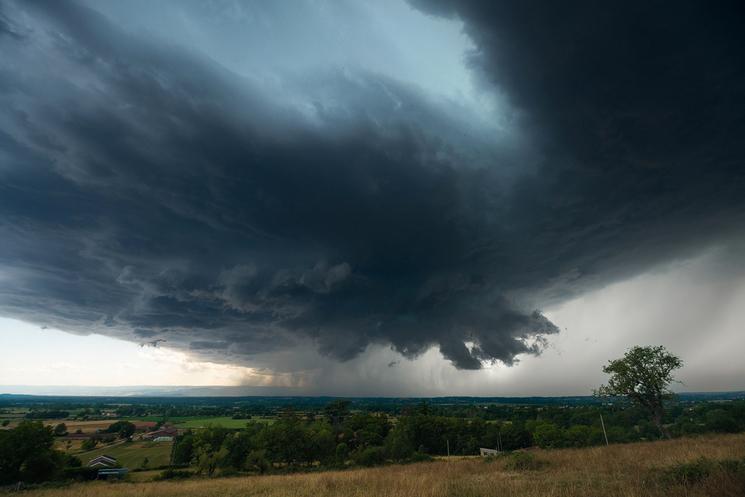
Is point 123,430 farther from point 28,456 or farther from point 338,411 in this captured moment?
point 28,456

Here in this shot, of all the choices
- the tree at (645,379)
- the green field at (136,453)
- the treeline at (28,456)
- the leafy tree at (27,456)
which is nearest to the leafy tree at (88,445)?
the green field at (136,453)

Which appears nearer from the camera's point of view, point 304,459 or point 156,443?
point 304,459

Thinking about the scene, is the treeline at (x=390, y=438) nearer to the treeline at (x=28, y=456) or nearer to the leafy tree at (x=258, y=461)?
the leafy tree at (x=258, y=461)

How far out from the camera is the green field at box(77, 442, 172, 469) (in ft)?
292

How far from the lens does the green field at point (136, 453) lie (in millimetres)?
88938

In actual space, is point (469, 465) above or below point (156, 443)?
above

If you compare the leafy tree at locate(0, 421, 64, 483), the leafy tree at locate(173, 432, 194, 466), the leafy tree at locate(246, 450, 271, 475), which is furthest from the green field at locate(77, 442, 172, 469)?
the leafy tree at locate(246, 450, 271, 475)

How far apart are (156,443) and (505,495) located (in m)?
154

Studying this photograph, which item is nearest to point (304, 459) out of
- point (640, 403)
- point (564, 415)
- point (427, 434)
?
point (427, 434)

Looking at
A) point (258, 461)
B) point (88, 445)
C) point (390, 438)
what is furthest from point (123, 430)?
point (390, 438)

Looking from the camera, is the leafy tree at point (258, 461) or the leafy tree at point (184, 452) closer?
the leafy tree at point (258, 461)

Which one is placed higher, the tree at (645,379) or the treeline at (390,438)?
the tree at (645,379)

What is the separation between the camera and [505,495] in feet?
39.5

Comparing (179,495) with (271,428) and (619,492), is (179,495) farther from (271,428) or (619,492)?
(271,428)
